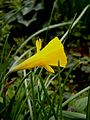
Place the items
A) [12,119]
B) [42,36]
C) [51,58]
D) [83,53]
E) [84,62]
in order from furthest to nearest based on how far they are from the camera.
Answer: [42,36]
[83,53]
[84,62]
[12,119]
[51,58]

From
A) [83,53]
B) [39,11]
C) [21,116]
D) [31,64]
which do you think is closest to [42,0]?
[39,11]

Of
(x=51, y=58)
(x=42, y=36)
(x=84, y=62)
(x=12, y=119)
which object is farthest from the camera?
(x=42, y=36)

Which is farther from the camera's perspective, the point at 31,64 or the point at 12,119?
the point at 12,119

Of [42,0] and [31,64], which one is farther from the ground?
[31,64]

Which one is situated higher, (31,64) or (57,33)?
(31,64)

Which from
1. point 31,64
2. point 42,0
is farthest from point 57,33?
point 31,64

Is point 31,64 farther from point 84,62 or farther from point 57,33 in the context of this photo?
point 57,33

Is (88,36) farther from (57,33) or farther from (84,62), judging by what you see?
(84,62)

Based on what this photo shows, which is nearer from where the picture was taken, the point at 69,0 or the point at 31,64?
the point at 31,64

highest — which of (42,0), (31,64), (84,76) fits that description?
(31,64)
